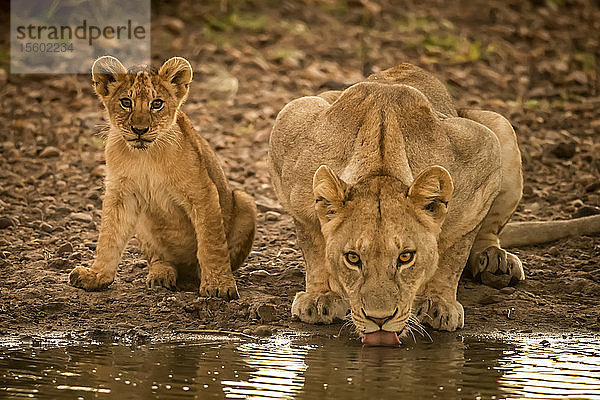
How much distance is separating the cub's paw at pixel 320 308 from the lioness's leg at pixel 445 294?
453mm

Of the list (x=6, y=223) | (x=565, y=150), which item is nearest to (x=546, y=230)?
(x=565, y=150)

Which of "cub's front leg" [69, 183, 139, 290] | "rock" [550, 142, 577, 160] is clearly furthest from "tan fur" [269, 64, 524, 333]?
"rock" [550, 142, 577, 160]

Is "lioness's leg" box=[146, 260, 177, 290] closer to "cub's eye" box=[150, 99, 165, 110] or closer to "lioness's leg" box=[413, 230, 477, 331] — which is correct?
"cub's eye" box=[150, 99, 165, 110]

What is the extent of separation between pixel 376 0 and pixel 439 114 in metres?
9.50

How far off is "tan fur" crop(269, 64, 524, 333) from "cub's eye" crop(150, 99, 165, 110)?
845 millimetres

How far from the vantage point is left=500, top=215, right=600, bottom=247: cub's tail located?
8242mm

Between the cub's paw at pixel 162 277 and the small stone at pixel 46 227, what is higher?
the small stone at pixel 46 227

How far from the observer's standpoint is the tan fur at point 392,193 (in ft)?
18.6

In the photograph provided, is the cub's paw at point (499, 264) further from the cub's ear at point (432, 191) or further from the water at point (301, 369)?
the cub's ear at point (432, 191)

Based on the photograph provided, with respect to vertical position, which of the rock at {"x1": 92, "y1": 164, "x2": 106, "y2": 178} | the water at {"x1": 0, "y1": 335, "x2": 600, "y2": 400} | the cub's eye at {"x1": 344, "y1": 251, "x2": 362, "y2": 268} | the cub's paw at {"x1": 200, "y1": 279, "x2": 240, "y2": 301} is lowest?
the water at {"x1": 0, "y1": 335, "x2": 600, "y2": 400}

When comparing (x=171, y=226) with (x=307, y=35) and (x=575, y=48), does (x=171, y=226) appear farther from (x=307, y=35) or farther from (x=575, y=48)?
(x=575, y=48)

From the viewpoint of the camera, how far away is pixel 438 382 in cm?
530

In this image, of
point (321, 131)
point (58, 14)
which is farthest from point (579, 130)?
point (58, 14)

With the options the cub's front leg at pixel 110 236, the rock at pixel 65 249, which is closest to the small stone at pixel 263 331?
the cub's front leg at pixel 110 236
